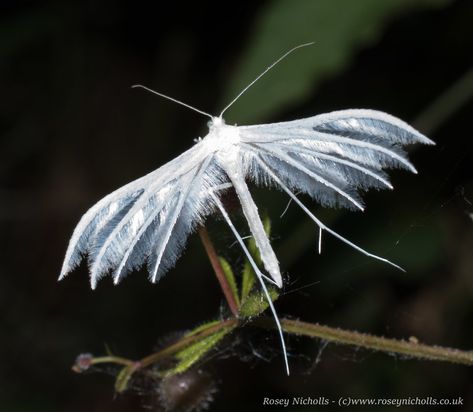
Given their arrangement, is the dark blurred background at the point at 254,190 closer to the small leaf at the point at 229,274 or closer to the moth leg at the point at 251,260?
the small leaf at the point at 229,274

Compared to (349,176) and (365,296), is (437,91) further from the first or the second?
(349,176)

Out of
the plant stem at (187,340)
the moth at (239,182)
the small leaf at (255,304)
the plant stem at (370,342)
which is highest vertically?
the moth at (239,182)

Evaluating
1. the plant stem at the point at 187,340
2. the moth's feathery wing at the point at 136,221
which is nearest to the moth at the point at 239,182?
the moth's feathery wing at the point at 136,221

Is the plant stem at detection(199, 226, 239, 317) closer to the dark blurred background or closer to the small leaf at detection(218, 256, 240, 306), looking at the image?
the small leaf at detection(218, 256, 240, 306)

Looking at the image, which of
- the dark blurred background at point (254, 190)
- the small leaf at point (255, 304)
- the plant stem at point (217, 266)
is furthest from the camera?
the dark blurred background at point (254, 190)

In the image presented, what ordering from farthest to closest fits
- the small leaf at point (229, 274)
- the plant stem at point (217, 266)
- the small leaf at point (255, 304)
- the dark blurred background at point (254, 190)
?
the dark blurred background at point (254, 190) < the small leaf at point (229, 274) < the plant stem at point (217, 266) < the small leaf at point (255, 304)

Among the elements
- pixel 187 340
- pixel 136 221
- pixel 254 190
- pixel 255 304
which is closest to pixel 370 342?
pixel 255 304
